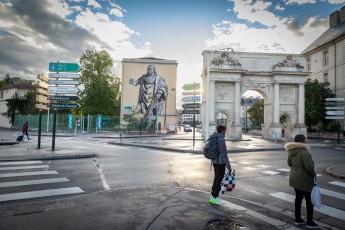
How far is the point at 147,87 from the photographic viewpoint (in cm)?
5962

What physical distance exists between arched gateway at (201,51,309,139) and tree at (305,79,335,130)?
400 centimetres

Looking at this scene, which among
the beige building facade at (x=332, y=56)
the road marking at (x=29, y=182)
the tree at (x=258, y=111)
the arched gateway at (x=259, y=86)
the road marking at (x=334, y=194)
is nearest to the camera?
the road marking at (x=334, y=194)

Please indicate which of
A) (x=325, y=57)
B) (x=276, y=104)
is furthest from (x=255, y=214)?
(x=325, y=57)

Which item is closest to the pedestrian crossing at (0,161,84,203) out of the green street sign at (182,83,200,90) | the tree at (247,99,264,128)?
the green street sign at (182,83,200,90)

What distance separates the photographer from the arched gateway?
36219mm

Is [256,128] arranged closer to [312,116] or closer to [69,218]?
[312,116]

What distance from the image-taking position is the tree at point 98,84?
161 ft

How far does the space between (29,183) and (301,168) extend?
23.1 feet

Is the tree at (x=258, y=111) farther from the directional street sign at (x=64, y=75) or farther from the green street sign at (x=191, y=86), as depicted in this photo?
the directional street sign at (x=64, y=75)

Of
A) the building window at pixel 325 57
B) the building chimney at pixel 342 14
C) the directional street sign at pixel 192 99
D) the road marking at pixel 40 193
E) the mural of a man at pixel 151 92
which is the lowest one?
the road marking at pixel 40 193

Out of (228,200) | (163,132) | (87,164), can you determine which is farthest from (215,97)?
(228,200)

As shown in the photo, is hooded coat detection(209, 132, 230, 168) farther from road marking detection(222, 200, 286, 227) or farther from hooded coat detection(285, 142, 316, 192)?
hooded coat detection(285, 142, 316, 192)

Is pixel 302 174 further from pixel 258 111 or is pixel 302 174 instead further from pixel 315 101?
pixel 258 111

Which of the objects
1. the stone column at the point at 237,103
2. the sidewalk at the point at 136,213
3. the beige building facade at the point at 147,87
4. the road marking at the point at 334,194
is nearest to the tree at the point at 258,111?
the beige building facade at the point at 147,87
